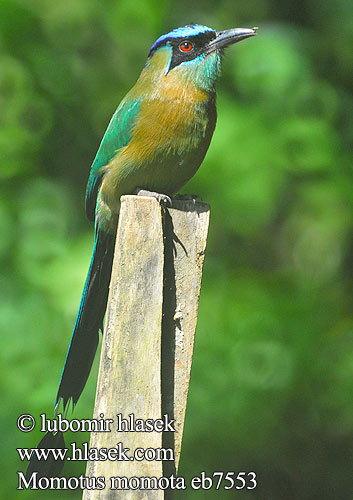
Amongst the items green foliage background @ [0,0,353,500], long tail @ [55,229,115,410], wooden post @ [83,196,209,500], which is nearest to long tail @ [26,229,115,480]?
long tail @ [55,229,115,410]

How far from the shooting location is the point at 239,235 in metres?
4.94

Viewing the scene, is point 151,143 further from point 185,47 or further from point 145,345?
point 145,345

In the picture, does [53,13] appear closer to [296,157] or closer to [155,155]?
[296,157]

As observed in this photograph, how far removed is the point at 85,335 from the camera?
10.2 feet

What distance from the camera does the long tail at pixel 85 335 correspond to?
120 inches

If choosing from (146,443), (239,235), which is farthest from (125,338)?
(239,235)

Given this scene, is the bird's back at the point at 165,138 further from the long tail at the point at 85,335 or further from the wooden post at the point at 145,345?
the wooden post at the point at 145,345

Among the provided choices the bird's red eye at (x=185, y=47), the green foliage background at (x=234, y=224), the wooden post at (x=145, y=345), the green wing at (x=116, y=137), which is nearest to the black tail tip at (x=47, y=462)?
the wooden post at (x=145, y=345)

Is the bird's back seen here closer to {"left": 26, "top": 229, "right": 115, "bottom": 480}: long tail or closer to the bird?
the bird

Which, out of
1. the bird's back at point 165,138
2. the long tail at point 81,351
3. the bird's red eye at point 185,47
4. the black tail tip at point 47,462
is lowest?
the black tail tip at point 47,462

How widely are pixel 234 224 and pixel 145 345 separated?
248 cm

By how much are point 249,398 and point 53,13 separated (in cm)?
280

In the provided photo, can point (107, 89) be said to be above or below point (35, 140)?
above

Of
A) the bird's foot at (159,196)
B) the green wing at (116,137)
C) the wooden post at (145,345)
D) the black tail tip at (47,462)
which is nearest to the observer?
the wooden post at (145,345)
